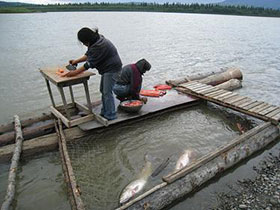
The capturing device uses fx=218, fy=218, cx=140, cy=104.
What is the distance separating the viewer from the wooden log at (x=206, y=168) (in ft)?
13.5

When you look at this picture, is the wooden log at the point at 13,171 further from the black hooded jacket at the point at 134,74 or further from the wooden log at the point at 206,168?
the black hooded jacket at the point at 134,74

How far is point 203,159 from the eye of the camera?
4863 millimetres

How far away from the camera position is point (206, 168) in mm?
4930

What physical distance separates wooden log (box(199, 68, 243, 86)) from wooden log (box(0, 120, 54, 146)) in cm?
728

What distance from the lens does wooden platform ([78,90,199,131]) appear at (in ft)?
21.1

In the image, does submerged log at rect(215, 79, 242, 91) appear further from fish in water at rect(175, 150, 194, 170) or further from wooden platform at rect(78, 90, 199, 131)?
fish in water at rect(175, 150, 194, 170)

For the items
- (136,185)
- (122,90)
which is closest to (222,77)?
(122,90)

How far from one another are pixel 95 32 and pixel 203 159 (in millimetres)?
3910

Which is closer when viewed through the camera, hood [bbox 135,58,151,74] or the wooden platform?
the wooden platform

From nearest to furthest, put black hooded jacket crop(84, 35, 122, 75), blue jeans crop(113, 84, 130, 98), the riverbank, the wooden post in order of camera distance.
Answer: the wooden post → the riverbank → black hooded jacket crop(84, 35, 122, 75) → blue jeans crop(113, 84, 130, 98)

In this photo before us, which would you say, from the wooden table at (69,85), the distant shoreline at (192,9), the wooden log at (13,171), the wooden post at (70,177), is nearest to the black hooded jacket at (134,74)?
the wooden table at (69,85)

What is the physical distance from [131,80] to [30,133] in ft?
11.2

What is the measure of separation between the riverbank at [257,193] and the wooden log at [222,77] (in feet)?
19.2

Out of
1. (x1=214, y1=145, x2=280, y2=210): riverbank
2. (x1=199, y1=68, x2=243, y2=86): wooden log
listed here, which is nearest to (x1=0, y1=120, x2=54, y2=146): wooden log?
(x1=214, y1=145, x2=280, y2=210): riverbank
